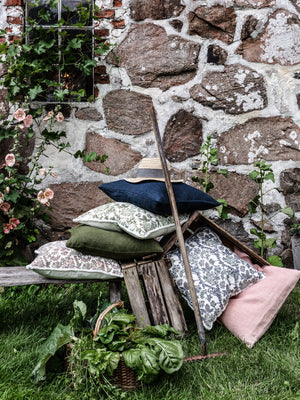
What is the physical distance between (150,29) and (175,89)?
43 centimetres

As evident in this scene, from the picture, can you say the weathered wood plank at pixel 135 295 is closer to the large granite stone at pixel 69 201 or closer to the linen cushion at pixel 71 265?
the linen cushion at pixel 71 265

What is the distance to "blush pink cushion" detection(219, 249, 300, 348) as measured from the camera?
72.2 inches

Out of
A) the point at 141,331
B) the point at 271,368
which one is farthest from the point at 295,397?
the point at 141,331

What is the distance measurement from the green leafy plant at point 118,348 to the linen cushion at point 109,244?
1.30 feet

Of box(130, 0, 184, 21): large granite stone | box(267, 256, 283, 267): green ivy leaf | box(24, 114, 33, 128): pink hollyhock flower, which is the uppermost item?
box(130, 0, 184, 21): large granite stone

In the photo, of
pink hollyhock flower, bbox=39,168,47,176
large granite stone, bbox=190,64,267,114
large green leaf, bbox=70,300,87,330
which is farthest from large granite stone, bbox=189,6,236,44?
large green leaf, bbox=70,300,87,330

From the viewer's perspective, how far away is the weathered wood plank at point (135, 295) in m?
1.86

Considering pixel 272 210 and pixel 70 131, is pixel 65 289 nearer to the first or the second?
pixel 70 131

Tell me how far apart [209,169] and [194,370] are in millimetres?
1487

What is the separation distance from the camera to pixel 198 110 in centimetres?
277

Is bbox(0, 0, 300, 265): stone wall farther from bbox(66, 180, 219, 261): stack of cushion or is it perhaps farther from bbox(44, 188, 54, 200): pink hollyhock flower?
bbox(66, 180, 219, 261): stack of cushion

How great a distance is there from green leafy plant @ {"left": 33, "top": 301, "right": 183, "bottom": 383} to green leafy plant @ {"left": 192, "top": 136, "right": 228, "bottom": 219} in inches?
47.6

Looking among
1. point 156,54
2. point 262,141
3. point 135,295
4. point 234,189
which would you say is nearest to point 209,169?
point 234,189

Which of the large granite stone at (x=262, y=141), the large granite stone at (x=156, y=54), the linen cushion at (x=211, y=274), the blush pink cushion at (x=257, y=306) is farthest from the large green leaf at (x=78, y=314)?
the large granite stone at (x=156, y=54)
